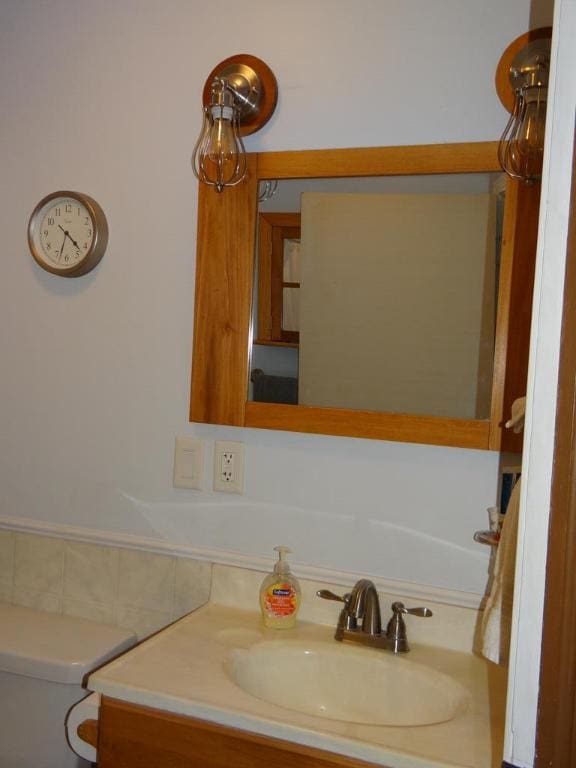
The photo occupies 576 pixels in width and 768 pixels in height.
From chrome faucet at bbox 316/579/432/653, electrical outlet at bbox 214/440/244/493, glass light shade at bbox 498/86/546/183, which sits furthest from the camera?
electrical outlet at bbox 214/440/244/493

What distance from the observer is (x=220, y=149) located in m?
1.56

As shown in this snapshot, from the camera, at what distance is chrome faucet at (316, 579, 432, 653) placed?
4.77 ft

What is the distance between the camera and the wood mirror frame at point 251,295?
143 centimetres

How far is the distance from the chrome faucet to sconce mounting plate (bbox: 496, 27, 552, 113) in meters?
1.01

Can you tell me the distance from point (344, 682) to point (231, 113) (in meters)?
1.20

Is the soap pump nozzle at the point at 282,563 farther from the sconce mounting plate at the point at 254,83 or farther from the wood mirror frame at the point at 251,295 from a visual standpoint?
the sconce mounting plate at the point at 254,83

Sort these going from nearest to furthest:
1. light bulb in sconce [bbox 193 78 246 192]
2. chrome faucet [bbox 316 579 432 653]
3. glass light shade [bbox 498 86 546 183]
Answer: glass light shade [bbox 498 86 546 183] → chrome faucet [bbox 316 579 432 653] → light bulb in sconce [bbox 193 78 246 192]

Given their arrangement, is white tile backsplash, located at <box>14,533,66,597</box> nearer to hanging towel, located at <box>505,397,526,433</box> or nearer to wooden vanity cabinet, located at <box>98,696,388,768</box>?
wooden vanity cabinet, located at <box>98,696,388,768</box>

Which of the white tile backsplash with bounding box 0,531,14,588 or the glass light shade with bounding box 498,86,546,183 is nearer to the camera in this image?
the glass light shade with bounding box 498,86,546,183

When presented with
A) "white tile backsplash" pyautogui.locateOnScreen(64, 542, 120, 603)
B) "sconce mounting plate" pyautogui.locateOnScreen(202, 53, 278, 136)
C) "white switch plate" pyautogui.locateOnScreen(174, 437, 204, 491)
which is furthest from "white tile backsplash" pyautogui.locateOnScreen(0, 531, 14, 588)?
"sconce mounting plate" pyautogui.locateOnScreen(202, 53, 278, 136)

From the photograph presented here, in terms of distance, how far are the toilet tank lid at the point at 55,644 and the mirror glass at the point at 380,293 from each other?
64cm

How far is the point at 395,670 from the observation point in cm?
140

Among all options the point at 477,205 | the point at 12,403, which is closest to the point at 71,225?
the point at 12,403

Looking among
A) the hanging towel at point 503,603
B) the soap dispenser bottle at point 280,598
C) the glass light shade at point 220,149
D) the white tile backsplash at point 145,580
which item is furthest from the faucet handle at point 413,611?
the glass light shade at point 220,149
